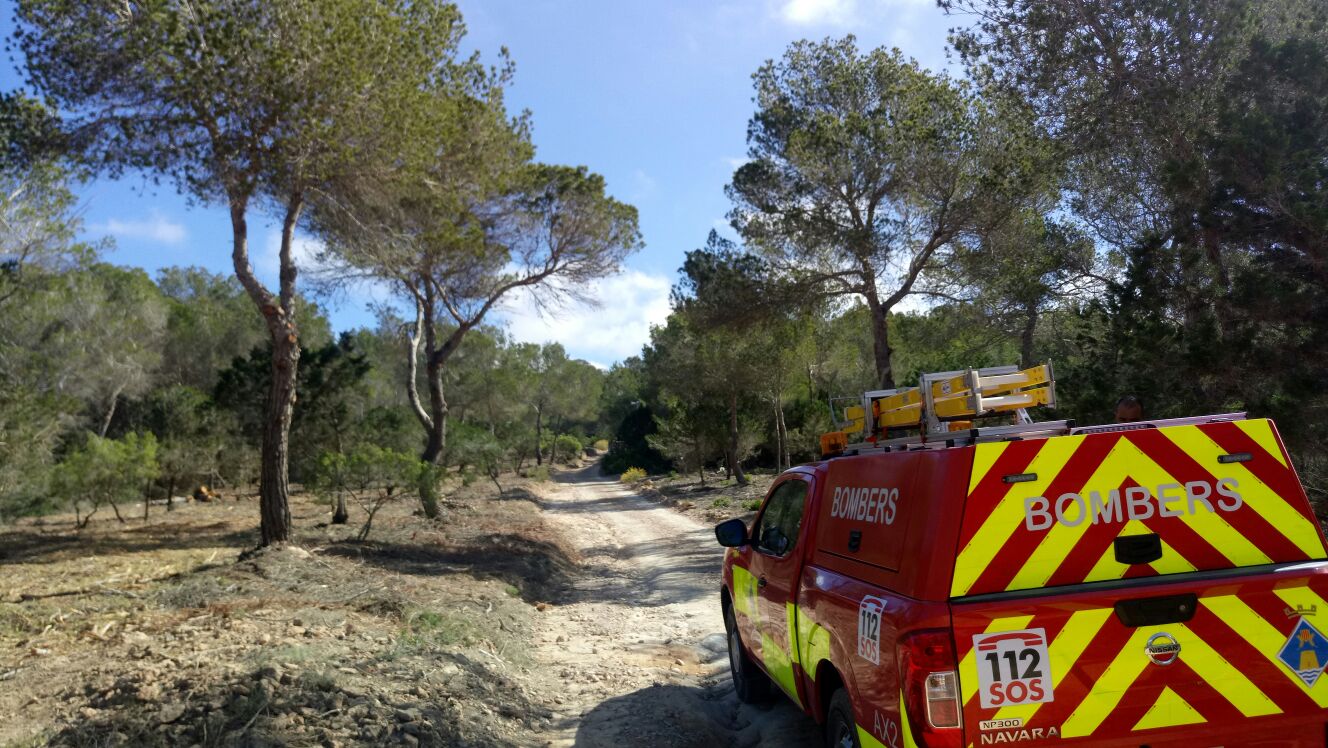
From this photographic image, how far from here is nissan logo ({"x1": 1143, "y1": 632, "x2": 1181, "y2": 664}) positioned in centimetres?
324

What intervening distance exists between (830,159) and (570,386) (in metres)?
53.0

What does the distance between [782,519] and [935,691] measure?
254 cm

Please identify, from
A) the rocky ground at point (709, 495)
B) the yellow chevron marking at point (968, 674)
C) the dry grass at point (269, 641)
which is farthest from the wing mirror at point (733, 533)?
the rocky ground at point (709, 495)

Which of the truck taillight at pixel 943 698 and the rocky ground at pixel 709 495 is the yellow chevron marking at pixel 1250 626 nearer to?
the truck taillight at pixel 943 698

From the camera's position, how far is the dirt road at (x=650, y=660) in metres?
6.07

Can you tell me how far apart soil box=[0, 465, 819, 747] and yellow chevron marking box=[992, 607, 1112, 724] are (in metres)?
2.76

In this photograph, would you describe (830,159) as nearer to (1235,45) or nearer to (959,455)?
(1235,45)

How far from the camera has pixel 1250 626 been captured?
3262 millimetres

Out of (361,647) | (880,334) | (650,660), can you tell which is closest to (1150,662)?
(650,660)

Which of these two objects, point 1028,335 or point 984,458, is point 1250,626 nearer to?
point 984,458

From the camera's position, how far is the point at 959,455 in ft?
11.2

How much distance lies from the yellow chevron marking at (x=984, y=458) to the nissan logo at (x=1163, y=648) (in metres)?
0.82

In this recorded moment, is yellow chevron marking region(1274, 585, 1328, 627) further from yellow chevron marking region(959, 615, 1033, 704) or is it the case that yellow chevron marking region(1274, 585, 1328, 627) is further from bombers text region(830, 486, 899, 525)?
bombers text region(830, 486, 899, 525)

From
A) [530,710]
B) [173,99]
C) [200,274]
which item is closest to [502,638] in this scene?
[530,710]
